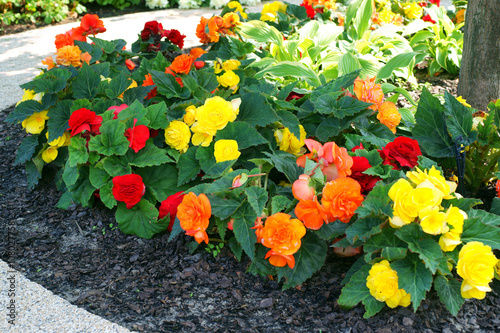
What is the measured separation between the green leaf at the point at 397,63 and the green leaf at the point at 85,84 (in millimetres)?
1905

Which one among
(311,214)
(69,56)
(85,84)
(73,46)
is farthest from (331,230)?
(73,46)

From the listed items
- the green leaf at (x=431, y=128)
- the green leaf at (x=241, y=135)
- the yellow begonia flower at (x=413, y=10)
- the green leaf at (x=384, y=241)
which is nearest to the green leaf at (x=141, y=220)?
the green leaf at (x=241, y=135)

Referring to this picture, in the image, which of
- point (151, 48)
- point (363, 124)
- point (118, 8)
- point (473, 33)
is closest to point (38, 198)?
point (151, 48)

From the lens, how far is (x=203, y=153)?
223 cm

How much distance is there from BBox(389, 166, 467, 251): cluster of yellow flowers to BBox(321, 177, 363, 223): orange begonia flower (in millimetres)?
163

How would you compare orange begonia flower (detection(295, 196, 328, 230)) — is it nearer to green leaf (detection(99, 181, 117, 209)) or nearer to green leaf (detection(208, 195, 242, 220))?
green leaf (detection(208, 195, 242, 220))

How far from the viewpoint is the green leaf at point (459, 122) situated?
83.7 inches

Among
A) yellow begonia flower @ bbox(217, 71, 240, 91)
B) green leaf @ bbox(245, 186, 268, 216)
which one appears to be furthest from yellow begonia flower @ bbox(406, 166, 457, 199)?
yellow begonia flower @ bbox(217, 71, 240, 91)

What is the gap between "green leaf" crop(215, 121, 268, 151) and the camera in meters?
2.17

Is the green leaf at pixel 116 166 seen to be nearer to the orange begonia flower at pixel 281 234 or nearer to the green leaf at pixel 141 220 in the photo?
→ the green leaf at pixel 141 220

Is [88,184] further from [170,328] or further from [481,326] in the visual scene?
[481,326]

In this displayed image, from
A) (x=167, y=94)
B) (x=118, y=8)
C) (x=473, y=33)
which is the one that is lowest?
(x=118, y=8)

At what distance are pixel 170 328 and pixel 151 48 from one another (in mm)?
2638

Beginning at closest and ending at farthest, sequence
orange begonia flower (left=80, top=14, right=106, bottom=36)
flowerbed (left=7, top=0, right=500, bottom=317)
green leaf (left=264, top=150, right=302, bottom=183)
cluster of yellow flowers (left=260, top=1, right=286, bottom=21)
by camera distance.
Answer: flowerbed (left=7, top=0, right=500, bottom=317)
green leaf (left=264, top=150, right=302, bottom=183)
orange begonia flower (left=80, top=14, right=106, bottom=36)
cluster of yellow flowers (left=260, top=1, right=286, bottom=21)
